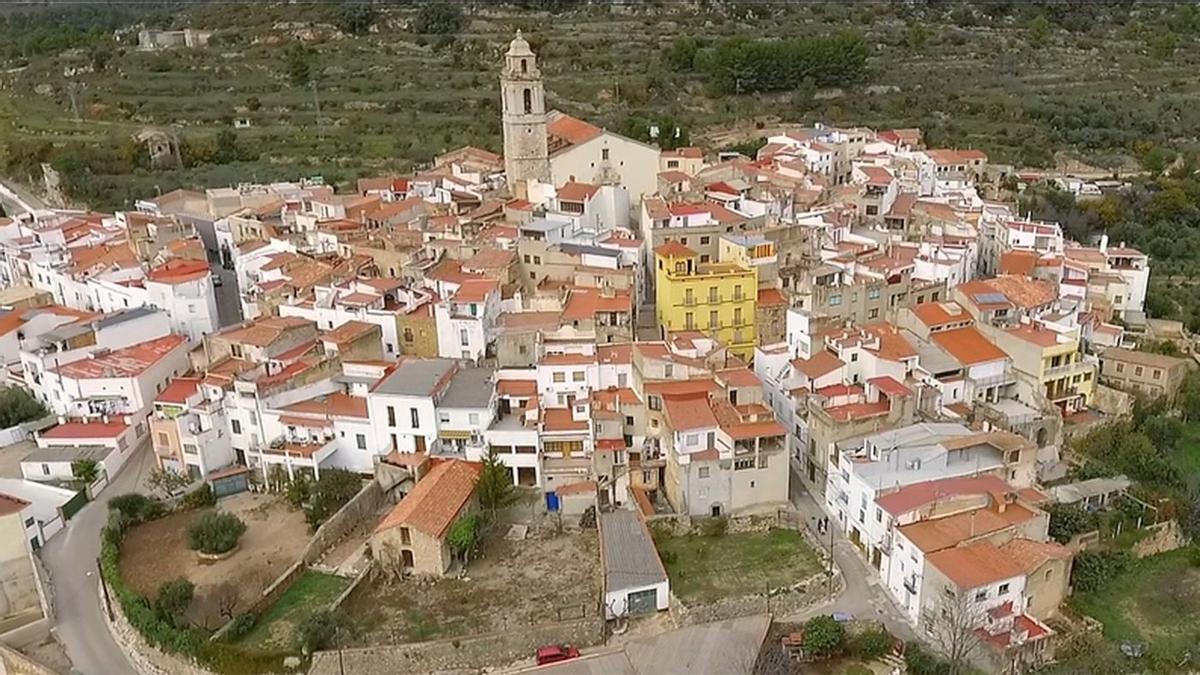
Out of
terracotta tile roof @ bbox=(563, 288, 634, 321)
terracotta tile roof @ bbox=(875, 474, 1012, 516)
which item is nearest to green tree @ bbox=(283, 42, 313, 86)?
terracotta tile roof @ bbox=(563, 288, 634, 321)

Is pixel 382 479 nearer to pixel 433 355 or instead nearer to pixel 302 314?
pixel 433 355

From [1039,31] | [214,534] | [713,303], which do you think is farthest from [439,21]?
[214,534]

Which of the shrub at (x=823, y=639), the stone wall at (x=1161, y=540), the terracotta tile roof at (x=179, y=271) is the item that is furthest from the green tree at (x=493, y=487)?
the stone wall at (x=1161, y=540)

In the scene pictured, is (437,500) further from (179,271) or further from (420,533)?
(179,271)

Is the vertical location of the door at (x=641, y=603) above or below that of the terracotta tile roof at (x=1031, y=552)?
below

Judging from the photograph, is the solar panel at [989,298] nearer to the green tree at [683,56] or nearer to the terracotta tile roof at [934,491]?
the terracotta tile roof at [934,491]

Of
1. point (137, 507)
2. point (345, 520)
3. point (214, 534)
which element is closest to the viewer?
point (214, 534)

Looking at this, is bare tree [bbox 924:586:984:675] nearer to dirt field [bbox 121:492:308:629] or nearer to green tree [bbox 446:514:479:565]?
green tree [bbox 446:514:479:565]
